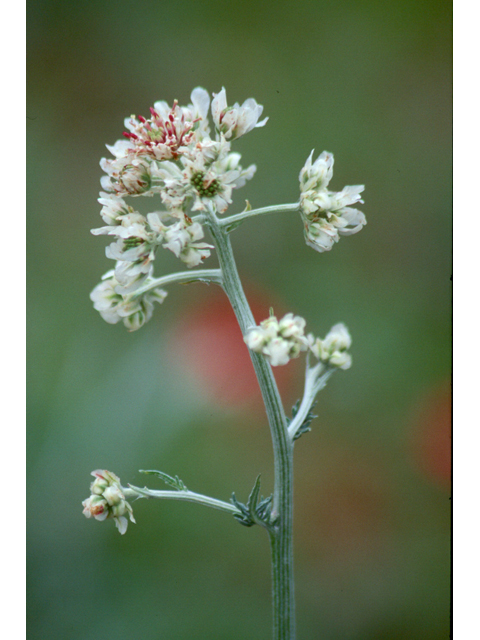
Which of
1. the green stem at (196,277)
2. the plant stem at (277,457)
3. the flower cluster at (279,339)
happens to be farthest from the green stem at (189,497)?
the green stem at (196,277)

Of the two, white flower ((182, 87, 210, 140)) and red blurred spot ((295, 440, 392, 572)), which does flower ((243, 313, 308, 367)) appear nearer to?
white flower ((182, 87, 210, 140))

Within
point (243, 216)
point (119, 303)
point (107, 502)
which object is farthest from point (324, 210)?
point (107, 502)

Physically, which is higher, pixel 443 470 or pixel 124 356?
pixel 124 356

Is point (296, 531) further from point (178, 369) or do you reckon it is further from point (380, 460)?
point (178, 369)

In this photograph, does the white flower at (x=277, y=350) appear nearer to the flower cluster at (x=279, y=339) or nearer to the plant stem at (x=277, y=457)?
the flower cluster at (x=279, y=339)

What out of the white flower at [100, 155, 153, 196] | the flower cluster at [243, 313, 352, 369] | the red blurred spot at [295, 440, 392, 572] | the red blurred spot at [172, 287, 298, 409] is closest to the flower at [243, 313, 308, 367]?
the flower cluster at [243, 313, 352, 369]
